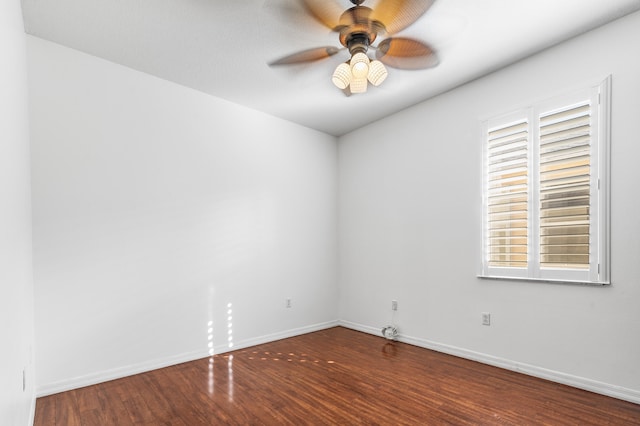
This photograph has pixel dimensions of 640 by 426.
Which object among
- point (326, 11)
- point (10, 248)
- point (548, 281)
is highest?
point (326, 11)

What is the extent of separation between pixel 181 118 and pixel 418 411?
3.29m

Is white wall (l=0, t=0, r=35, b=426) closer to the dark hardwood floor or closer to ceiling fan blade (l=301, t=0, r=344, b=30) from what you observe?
the dark hardwood floor

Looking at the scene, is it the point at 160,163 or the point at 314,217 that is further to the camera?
the point at 314,217

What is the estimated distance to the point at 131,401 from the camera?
251cm

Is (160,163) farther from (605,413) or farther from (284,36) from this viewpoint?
(605,413)

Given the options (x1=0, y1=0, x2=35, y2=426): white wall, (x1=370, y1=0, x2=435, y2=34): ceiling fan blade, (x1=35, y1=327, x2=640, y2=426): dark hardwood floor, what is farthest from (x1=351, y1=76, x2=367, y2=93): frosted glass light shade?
(x1=35, y1=327, x2=640, y2=426): dark hardwood floor

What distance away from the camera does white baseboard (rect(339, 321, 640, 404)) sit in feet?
7.95

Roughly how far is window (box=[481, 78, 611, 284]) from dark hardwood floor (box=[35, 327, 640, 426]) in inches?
36.0

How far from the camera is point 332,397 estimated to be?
2533mm

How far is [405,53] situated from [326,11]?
2.17 feet

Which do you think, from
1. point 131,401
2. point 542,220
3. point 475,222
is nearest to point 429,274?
point 475,222

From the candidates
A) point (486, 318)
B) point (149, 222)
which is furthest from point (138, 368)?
point (486, 318)

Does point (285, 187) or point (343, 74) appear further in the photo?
point (285, 187)

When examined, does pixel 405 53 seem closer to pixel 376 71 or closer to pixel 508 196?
pixel 376 71
